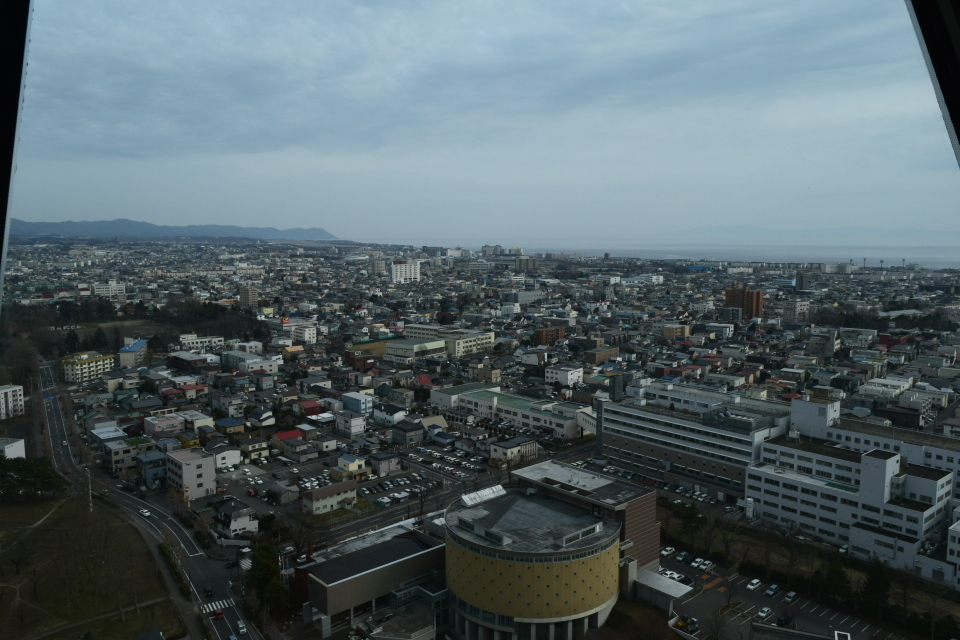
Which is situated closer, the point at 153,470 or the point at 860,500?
the point at 860,500

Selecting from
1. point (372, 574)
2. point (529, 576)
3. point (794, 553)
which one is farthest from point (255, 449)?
point (794, 553)

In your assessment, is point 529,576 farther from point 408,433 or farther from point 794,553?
point 408,433

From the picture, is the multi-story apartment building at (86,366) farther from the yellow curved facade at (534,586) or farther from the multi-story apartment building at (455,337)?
the yellow curved facade at (534,586)

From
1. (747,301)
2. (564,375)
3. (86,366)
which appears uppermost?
(747,301)

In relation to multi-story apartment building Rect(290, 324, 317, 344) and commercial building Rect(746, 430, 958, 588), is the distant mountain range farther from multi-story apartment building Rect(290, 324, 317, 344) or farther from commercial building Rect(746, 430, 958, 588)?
commercial building Rect(746, 430, 958, 588)

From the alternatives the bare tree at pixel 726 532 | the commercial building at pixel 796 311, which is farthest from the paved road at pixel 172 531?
the commercial building at pixel 796 311

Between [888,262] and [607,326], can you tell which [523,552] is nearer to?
[607,326]

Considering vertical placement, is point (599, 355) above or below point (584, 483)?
below
